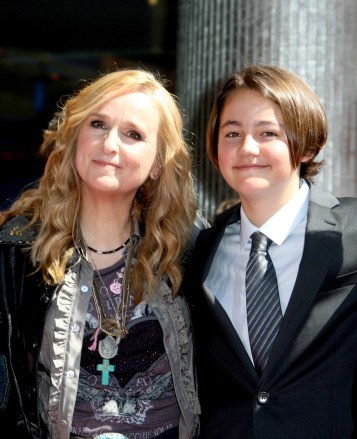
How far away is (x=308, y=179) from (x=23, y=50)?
7.51 metres

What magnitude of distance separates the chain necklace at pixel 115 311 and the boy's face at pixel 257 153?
1.68ft

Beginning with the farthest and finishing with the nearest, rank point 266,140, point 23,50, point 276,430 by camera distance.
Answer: point 23,50 → point 266,140 → point 276,430

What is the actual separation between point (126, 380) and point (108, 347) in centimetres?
13

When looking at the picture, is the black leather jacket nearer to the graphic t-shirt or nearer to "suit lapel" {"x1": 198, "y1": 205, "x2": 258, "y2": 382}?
the graphic t-shirt

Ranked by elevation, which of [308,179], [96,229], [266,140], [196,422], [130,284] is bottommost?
[196,422]

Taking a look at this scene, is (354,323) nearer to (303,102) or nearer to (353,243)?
(353,243)

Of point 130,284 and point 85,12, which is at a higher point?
point 85,12

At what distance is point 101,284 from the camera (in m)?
2.60

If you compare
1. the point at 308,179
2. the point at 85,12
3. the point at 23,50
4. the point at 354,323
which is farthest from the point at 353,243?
the point at 23,50

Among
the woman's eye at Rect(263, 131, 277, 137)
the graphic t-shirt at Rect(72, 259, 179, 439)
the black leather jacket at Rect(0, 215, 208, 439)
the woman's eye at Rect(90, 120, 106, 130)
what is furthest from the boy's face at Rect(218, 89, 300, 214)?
the black leather jacket at Rect(0, 215, 208, 439)

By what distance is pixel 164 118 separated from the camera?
2.74m

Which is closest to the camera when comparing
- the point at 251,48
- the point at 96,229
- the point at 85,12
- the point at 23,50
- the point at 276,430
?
the point at 276,430

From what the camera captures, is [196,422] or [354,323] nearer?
[354,323]

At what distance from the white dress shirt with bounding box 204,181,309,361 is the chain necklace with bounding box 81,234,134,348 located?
287mm
